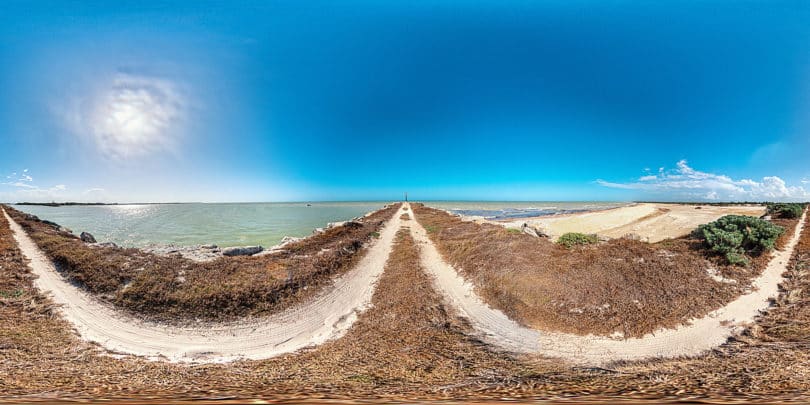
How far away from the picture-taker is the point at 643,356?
6.05 meters

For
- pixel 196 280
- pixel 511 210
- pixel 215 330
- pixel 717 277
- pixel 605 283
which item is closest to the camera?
pixel 215 330

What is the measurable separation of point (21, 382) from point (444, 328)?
7.76 meters

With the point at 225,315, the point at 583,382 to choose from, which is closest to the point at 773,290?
the point at 583,382

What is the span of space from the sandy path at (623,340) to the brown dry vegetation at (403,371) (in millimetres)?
422

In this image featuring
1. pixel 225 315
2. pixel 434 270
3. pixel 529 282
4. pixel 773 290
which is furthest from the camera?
pixel 434 270

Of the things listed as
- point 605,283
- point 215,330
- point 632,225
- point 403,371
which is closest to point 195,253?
point 215,330

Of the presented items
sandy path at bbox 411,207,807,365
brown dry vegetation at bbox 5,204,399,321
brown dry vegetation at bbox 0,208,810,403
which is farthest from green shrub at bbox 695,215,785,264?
brown dry vegetation at bbox 5,204,399,321

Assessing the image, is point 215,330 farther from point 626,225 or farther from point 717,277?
point 626,225

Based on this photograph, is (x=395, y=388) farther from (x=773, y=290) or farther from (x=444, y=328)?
(x=773, y=290)

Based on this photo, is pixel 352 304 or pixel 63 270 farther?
pixel 63 270

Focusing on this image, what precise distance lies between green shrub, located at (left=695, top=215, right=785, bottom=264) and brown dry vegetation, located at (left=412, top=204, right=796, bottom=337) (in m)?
0.44

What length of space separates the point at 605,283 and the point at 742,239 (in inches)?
335

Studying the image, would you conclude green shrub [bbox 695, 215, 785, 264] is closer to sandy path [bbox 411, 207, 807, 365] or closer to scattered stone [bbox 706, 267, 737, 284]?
scattered stone [bbox 706, 267, 737, 284]

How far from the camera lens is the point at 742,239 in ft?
41.4
